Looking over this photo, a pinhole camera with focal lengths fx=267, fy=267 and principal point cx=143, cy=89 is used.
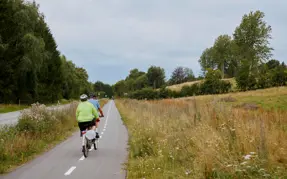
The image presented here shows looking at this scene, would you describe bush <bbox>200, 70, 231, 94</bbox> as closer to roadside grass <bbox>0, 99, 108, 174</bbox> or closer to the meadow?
roadside grass <bbox>0, 99, 108, 174</bbox>

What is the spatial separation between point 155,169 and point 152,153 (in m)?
1.86

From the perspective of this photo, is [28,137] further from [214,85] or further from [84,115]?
[214,85]

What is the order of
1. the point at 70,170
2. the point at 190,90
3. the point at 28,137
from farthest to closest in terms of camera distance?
the point at 190,90, the point at 28,137, the point at 70,170

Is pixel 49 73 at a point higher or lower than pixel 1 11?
lower

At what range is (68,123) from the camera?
720 inches

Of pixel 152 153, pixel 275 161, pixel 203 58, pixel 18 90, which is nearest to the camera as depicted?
pixel 275 161

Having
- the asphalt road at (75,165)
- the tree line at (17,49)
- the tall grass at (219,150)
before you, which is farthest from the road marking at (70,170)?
the tree line at (17,49)

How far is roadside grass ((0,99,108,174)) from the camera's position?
8445 mm

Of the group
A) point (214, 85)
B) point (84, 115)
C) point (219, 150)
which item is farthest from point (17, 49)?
point (214, 85)

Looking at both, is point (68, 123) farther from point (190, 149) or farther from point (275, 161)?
point (275, 161)

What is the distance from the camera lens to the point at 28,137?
1041 centimetres

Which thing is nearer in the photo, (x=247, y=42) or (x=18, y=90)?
(x=18, y=90)

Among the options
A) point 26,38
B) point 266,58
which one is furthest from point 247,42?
point 26,38

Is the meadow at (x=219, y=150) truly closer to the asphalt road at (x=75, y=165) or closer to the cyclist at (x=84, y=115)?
the asphalt road at (x=75, y=165)
